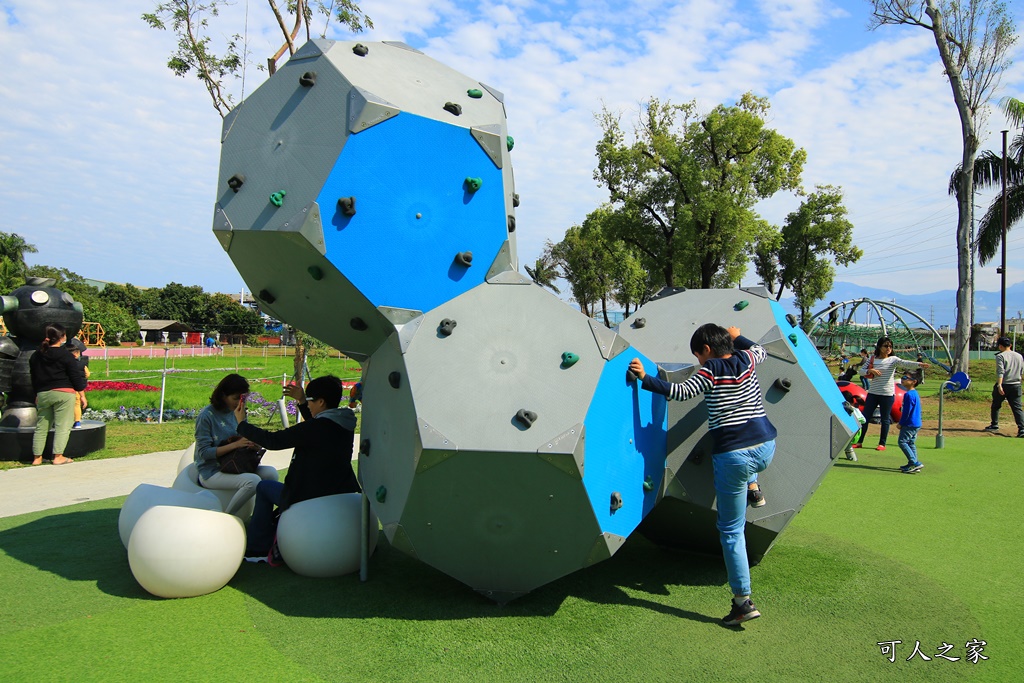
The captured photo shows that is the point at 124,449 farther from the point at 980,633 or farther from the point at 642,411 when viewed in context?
the point at 980,633

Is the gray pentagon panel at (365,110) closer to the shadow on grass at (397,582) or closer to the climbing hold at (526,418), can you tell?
the climbing hold at (526,418)

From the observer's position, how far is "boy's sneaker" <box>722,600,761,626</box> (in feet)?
14.2

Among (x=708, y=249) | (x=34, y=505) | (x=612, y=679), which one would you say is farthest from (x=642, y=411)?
(x=708, y=249)

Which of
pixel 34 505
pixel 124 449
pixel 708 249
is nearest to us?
pixel 34 505

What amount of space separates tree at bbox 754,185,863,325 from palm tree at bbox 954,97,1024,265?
5.16m

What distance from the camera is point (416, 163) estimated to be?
15.3 feet

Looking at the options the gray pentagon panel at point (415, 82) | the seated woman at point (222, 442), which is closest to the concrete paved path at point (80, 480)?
the seated woman at point (222, 442)

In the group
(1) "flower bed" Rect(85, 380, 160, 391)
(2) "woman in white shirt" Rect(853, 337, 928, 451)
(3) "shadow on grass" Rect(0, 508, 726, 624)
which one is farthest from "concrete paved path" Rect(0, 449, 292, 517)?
(1) "flower bed" Rect(85, 380, 160, 391)

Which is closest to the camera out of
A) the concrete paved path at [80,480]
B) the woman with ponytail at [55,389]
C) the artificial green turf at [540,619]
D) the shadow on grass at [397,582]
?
the artificial green turf at [540,619]

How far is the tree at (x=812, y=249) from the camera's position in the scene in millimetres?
32594

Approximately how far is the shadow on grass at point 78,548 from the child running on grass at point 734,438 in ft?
12.5

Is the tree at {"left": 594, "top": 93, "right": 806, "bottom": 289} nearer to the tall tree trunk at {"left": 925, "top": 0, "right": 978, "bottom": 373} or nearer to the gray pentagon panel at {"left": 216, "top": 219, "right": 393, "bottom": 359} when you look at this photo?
the tall tree trunk at {"left": 925, "top": 0, "right": 978, "bottom": 373}

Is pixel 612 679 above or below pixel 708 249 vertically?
below

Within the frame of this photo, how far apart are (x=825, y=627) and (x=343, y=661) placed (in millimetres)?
2903
